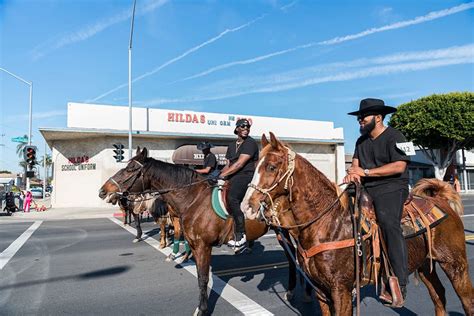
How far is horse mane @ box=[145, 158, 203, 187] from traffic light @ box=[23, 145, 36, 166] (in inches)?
700

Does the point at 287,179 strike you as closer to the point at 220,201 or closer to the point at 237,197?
the point at 237,197

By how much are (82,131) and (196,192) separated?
66.2ft

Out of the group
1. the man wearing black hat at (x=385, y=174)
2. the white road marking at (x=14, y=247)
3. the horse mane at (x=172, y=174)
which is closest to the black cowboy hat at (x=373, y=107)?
the man wearing black hat at (x=385, y=174)

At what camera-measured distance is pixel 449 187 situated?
4.08 m

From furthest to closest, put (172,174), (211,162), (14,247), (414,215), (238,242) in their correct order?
(14,247), (211,162), (172,174), (238,242), (414,215)

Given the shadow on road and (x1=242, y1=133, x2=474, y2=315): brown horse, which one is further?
the shadow on road

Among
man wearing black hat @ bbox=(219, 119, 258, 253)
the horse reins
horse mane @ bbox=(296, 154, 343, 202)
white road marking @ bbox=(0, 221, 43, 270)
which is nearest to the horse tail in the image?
horse mane @ bbox=(296, 154, 343, 202)

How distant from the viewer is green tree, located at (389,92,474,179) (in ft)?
101

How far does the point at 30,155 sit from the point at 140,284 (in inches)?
698

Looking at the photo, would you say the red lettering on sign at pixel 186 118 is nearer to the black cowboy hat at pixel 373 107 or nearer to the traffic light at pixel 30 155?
the traffic light at pixel 30 155

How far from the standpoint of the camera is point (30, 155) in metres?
20.0

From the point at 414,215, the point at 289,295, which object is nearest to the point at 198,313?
the point at 289,295

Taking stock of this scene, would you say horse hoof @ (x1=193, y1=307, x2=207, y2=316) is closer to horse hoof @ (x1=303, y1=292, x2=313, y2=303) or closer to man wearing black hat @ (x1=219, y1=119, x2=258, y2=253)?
man wearing black hat @ (x1=219, y1=119, x2=258, y2=253)

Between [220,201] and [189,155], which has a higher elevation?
[189,155]
